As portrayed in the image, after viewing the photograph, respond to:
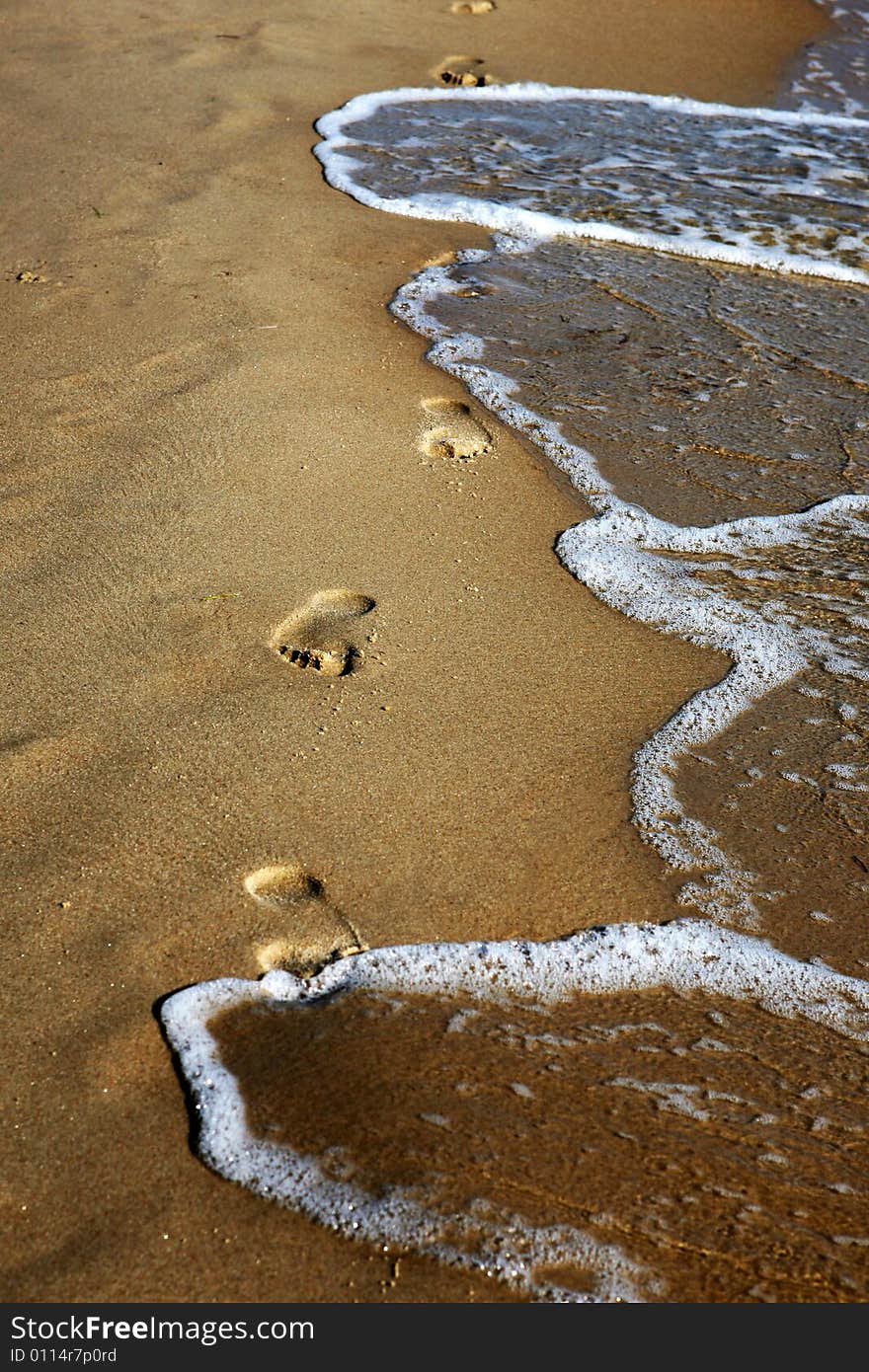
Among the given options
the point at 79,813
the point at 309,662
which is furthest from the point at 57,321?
the point at 79,813

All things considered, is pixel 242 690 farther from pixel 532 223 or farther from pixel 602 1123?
pixel 532 223

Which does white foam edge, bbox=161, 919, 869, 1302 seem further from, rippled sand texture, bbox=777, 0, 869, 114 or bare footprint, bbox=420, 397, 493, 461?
rippled sand texture, bbox=777, 0, 869, 114

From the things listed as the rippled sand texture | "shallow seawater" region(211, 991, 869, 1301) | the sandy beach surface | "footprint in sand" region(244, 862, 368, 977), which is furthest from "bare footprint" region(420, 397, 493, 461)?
the rippled sand texture

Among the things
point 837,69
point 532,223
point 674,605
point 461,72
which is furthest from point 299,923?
point 837,69

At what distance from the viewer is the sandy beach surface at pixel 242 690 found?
65.7 inches

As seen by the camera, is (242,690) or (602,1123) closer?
(602,1123)

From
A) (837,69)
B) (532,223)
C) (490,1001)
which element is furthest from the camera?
(837,69)

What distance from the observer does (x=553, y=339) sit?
13.4 ft

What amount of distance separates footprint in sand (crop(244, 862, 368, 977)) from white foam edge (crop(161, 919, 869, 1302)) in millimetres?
31

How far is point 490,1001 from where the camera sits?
193 centimetres

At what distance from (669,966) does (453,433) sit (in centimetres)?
197

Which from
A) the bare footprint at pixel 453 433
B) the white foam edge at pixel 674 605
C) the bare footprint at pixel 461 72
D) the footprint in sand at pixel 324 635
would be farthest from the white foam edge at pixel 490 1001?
the bare footprint at pixel 461 72

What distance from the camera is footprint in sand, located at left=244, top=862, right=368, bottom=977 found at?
196 cm
